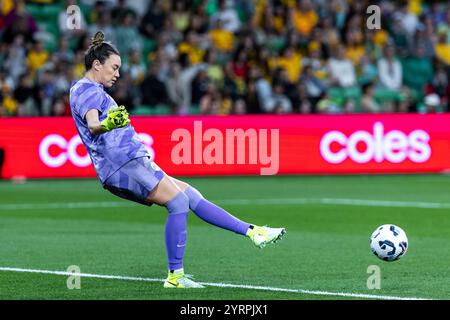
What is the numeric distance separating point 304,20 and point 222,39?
7.71ft

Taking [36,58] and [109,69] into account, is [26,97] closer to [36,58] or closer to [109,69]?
[36,58]

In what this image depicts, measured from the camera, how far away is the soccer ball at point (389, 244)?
34.7 ft

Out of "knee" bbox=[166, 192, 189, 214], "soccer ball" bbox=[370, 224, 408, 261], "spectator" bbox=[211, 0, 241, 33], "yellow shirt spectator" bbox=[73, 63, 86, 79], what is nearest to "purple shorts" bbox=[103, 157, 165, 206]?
"knee" bbox=[166, 192, 189, 214]

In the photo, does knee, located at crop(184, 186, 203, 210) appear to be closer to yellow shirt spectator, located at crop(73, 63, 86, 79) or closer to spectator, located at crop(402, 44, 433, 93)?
yellow shirt spectator, located at crop(73, 63, 86, 79)

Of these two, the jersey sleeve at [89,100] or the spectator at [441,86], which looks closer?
the jersey sleeve at [89,100]

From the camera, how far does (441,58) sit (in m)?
28.2

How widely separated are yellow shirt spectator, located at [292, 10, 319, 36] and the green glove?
62.4ft

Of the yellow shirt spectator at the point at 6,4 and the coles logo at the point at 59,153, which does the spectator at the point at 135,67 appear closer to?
the yellow shirt spectator at the point at 6,4

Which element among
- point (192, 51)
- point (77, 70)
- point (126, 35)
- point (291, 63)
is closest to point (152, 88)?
point (77, 70)

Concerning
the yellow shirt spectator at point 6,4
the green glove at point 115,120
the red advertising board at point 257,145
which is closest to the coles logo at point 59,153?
the red advertising board at point 257,145

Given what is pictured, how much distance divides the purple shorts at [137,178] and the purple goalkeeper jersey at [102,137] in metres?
0.04

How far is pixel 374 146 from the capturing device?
74.9 ft
